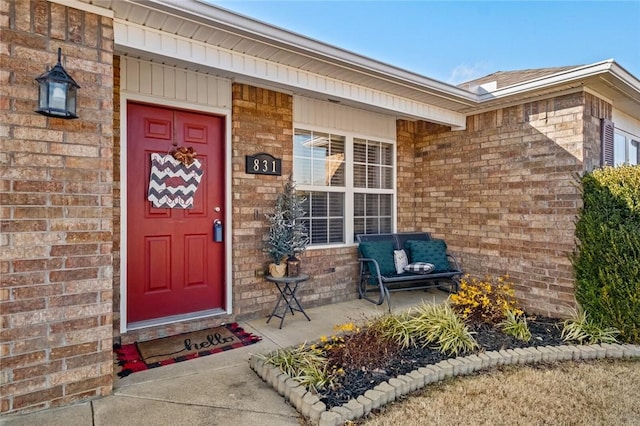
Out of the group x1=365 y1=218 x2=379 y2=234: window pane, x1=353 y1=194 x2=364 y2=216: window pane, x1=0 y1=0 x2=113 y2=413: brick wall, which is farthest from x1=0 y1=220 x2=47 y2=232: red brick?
x1=365 y1=218 x2=379 y2=234: window pane

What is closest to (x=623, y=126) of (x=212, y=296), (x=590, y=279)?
(x=590, y=279)

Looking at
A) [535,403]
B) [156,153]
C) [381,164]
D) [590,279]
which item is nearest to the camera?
[535,403]

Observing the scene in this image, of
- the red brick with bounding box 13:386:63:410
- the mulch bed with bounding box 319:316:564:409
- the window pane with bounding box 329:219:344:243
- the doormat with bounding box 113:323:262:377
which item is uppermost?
the window pane with bounding box 329:219:344:243

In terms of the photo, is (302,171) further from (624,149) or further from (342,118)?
(624,149)

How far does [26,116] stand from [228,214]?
1986 mm

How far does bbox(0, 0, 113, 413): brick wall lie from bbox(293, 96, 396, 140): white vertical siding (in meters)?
2.38

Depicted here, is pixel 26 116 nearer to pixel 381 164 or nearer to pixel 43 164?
pixel 43 164

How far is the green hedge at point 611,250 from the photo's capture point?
347 cm

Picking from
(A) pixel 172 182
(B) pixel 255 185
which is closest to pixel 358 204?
(B) pixel 255 185

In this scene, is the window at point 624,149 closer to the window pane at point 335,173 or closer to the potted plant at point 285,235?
the window pane at point 335,173

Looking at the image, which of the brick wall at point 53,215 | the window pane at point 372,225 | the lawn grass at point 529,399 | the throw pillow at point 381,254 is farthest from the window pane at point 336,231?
the brick wall at point 53,215

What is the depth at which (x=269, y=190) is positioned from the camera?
419 centimetres

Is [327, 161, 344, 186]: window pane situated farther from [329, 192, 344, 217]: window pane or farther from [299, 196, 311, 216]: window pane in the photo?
[299, 196, 311, 216]: window pane

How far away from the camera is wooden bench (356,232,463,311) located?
186 inches
